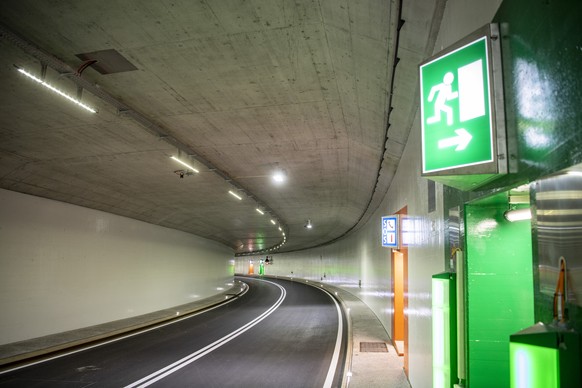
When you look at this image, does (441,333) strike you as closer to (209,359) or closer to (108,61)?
(108,61)

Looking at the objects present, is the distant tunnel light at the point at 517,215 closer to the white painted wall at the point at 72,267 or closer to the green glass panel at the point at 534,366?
the green glass panel at the point at 534,366

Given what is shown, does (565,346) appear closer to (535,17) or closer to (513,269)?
(535,17)

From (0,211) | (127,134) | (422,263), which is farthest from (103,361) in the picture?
(422,263)

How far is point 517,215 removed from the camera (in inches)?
153

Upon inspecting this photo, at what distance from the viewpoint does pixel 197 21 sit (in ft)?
19.1

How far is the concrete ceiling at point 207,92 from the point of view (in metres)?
5.68

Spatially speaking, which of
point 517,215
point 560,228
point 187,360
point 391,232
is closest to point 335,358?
point 391,232

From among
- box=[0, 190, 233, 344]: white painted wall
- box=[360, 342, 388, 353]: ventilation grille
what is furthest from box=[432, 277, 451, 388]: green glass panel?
box=[0, 190, 233, 344]: white painted wall

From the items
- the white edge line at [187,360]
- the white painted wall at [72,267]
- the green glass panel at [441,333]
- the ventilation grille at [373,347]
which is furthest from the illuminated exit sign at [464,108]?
the white painted wall at [72,267]

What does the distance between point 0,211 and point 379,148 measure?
11.3 m

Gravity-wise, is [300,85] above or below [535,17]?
above

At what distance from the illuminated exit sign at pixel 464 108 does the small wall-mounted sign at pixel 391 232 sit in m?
6.88

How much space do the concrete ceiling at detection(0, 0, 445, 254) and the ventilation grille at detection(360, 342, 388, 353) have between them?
534 cm

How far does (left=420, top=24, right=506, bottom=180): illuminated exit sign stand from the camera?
3143 mm
